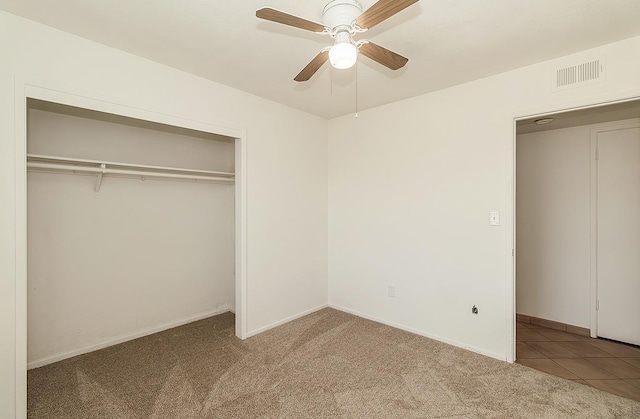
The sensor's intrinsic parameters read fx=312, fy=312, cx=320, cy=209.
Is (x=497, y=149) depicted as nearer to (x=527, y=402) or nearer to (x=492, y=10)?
(x=492, y=10)

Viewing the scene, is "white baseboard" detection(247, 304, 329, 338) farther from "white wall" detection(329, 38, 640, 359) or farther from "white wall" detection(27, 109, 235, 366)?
"white wall" detection(27, 109, 235, 366)

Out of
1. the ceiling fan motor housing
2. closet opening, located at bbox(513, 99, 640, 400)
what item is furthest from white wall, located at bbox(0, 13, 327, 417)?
closet opening, located at bbox(513, 99, 640, 400)

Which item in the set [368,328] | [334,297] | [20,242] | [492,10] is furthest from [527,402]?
[20,242]

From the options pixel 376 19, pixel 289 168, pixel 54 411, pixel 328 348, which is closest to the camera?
pixel 376 19

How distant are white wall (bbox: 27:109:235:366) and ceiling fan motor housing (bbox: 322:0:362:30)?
94.6 inches

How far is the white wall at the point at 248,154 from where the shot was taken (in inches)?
74.0

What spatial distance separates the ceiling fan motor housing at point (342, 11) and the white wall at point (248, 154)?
161cm

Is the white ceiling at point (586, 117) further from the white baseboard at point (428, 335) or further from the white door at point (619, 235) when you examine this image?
the white baseboard at point (428, 335)

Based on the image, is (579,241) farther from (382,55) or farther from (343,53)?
(343,53)

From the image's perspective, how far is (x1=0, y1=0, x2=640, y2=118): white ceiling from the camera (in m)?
1.82

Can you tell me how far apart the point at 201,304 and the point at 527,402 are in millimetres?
3283

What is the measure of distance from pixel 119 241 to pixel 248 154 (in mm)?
1541

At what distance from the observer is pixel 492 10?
72.7 inches

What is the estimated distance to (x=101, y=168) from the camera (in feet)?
8.75
